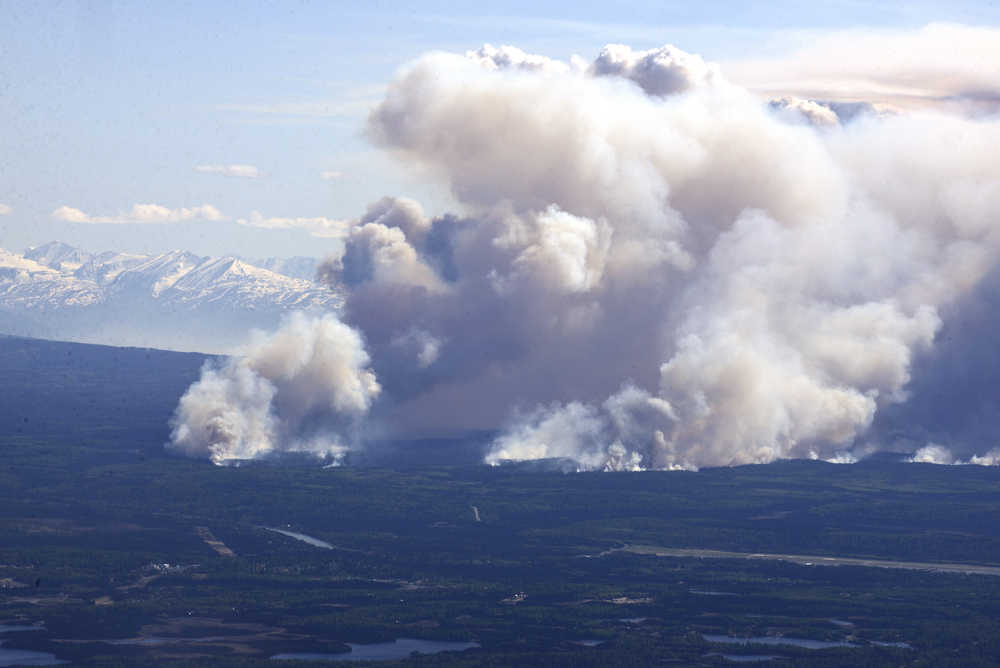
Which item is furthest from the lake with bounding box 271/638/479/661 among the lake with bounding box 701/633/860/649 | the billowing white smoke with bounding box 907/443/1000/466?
the billowing white smoke with bounding box 907/443/1000/466

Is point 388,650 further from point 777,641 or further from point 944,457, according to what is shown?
point 944,457

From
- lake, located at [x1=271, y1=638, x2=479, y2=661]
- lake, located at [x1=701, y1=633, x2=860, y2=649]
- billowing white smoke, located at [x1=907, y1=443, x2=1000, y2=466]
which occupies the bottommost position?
lake, located at [x1=271, y1=638, x2=479, y2=661]

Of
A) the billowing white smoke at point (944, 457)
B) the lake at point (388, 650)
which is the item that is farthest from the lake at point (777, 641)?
the billowing white smoke at point (944, 457)

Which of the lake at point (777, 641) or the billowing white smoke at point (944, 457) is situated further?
the billowing white smoke at point (944, 457)

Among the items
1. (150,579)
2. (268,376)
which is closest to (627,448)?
(268,376)

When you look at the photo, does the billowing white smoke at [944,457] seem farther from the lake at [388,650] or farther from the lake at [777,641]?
the lake at [388,650]

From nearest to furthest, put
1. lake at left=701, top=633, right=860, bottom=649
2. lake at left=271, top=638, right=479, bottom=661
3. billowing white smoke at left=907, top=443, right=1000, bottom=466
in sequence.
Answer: lake at left=271, top=638, right=479, bottom=661 < lake at left=701, top=633, right=860, bottom=649 < billowing white smoke at left=907, top=443, right=1000, bottom=466

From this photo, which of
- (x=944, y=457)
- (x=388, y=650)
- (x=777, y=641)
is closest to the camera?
(x=388, y=650)

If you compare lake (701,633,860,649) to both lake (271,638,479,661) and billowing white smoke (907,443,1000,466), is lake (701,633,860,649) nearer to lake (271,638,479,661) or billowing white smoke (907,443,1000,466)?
lake (271,638,479,661)

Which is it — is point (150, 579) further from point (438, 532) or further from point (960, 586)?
point (960, 586)

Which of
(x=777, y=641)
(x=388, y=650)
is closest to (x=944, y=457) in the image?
(x=777, y=641)

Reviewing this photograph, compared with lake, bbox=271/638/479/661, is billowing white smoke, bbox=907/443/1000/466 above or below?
above
